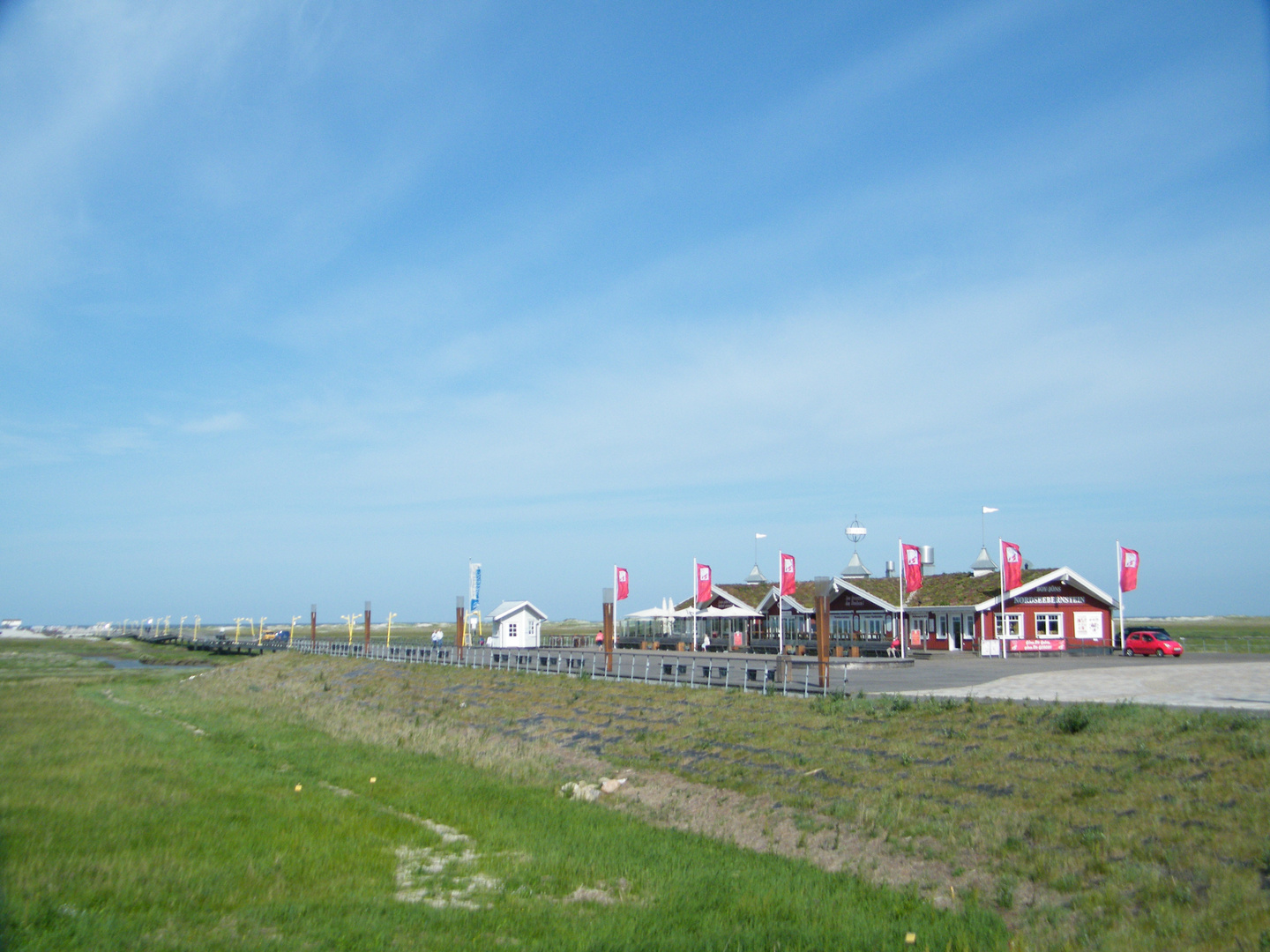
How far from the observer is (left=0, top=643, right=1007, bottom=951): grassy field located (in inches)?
389

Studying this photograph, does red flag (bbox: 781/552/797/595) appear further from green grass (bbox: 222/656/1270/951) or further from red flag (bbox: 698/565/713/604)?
green grass (bbox: 222/656/1270/951)

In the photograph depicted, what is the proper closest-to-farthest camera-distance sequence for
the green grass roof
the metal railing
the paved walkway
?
the paved walkway → the metal railing → the green grass roof

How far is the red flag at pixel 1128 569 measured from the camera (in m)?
46.8

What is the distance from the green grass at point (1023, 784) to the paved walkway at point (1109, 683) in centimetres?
334

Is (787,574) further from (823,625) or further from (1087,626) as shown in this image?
(823,625)

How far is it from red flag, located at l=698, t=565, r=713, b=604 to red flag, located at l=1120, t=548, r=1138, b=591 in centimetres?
2283

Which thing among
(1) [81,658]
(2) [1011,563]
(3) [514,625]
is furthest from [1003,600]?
(1) [81,658]

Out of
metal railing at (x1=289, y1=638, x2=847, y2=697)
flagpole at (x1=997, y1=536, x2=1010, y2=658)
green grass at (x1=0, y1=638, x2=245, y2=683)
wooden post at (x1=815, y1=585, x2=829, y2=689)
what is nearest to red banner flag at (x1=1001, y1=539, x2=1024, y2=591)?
flagpole at (x1=997, y1=536, x2=1010, y2=658)

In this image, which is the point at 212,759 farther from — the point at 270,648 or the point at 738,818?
the point at 270,648

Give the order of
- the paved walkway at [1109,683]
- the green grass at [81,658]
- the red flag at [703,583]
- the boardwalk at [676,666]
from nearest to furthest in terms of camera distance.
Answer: the paved walkway at [1109,683], the boardwalk at [676,666], the red flag at [703,583], the green grass at [81,658]

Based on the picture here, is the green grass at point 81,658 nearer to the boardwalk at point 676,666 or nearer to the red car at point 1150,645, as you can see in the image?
the boardwalk at point 676,666

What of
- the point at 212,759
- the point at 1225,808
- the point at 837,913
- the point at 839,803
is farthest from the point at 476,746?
the point at 1225,808

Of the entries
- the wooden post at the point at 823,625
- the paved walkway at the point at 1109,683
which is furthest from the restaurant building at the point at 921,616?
the wooden post at the point at 823,625

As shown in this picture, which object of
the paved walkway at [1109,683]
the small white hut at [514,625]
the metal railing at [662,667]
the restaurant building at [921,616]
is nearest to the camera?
the paved walkway at [1109,683]
